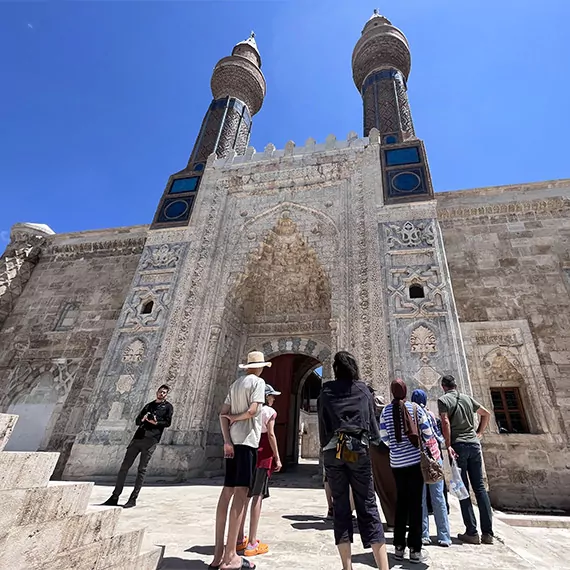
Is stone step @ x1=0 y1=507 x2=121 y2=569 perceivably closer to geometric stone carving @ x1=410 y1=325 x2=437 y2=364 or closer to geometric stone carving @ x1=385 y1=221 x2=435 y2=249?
geometric stone carving @ x1=410 y1=325 x2=437 y2=364

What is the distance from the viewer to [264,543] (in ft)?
7.66

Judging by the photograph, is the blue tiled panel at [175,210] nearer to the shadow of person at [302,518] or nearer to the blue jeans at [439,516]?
the shadow of person at [302,518]

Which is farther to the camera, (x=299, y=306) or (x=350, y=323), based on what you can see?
(x=299, y=306)

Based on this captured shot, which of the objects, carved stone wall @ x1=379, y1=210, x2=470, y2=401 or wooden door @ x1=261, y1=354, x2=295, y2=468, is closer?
carved stone wall @ x1=379, y1=210, x2=470, y2=401

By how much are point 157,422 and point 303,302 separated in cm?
469

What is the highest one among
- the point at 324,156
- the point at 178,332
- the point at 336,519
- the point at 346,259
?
the point at 324,156

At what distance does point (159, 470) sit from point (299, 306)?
4.25 m

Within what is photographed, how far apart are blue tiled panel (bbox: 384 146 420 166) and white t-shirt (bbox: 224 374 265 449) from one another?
7.25 m

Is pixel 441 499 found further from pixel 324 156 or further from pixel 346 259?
pixel 324 156

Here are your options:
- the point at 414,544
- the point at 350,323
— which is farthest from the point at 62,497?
the point at 350,323

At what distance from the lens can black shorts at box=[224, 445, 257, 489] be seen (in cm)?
194

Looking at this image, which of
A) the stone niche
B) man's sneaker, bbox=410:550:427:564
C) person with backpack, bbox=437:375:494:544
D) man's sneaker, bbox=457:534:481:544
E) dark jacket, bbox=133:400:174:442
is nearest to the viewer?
man's sneaker, bbox=410:550:427:564

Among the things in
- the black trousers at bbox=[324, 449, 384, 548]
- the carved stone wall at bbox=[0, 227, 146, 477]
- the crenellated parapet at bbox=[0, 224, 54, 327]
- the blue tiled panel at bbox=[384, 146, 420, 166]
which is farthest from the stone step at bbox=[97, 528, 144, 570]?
the crenellated parapet at bbox=[0, 224, 54, 327]

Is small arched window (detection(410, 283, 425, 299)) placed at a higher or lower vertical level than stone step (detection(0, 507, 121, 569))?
higher
